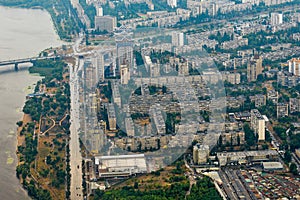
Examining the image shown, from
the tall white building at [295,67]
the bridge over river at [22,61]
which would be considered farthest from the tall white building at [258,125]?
the bridge over river at [22,61]

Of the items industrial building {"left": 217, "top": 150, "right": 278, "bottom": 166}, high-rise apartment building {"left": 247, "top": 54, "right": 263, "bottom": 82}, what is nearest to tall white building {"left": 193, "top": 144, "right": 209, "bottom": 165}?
industrial building {"left": 217, "top": 150, "right": 278, "bottom": 166}

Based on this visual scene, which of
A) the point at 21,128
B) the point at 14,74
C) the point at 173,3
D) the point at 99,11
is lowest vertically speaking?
the point at 21,128

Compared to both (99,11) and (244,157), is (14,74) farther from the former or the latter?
(244,157)

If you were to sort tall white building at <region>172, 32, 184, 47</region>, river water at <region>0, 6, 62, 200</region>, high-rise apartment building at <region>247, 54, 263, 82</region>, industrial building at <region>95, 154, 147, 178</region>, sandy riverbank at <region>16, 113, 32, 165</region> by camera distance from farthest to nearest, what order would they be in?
tall white building at <region>172, 32, 184, 47</region>
high-rise apartment building at <region>247, 54, 263, 82</region>
sandy riverbank at <region>16, 113, 32, 165</region>
river water at <region>0, 6, 62, 200</region>
industrial building at <region>95, 154, 147, 178</region>

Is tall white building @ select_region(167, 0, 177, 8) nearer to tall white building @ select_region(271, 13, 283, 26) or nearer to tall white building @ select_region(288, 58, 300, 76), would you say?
tall white building @ select_region(271, 13, 283, 26)

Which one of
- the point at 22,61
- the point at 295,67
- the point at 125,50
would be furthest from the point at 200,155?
the point at 22,61

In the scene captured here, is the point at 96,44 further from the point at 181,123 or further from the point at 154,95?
the point at 181,123

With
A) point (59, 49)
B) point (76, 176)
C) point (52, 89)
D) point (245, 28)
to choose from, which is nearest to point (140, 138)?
point (76, 176)
